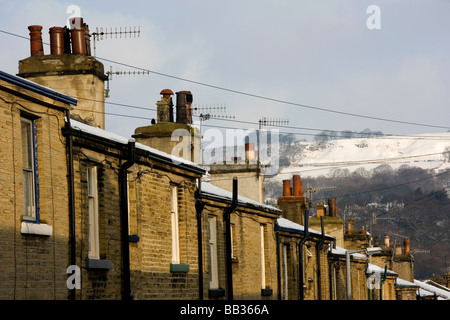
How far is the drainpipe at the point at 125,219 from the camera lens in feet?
73.3

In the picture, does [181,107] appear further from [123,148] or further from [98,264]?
[98,264]

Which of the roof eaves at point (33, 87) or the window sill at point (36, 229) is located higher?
the roof eaves at point (33, 87)

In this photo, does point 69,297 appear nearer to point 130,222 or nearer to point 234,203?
point 130,222

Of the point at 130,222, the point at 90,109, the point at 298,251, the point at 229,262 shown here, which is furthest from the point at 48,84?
the point at 298,251

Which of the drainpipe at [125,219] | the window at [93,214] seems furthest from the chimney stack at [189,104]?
the window at [93,214]

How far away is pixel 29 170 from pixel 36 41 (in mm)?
9086

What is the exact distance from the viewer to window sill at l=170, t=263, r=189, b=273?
25484mm

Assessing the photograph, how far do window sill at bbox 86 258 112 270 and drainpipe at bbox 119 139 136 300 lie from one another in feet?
2.84

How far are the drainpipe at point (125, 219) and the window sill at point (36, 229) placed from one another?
12.3ft

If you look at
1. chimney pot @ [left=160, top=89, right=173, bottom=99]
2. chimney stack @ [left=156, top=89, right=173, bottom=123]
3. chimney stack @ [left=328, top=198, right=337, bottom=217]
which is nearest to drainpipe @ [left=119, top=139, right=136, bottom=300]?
chimney stack @ [left=156, top=89, right=173, bottom=123]

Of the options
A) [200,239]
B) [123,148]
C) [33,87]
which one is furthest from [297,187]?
[33,87]

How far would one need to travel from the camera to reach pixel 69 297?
64.3ft

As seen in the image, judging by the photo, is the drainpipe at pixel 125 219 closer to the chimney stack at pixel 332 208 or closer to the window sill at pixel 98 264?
the window sill at pixel 98 264
